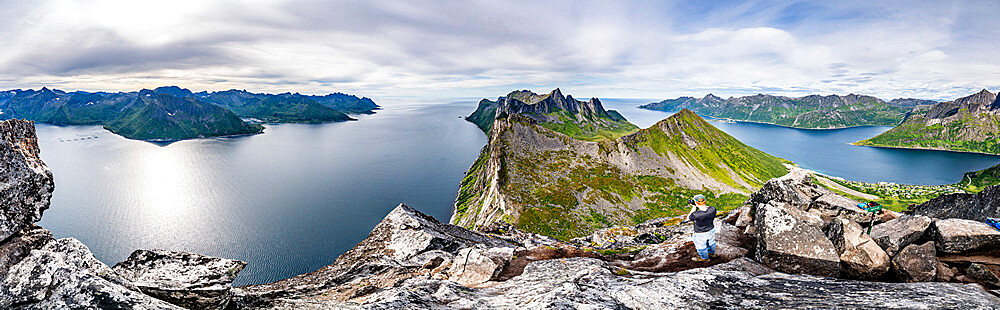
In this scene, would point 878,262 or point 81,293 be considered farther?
point 878,262

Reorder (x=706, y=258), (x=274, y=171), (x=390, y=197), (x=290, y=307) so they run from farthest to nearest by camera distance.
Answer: (x=274, y=171), (x=390, y=197), (x=706, y=258), (x=290, y=307)

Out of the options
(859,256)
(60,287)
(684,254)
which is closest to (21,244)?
(60,287)

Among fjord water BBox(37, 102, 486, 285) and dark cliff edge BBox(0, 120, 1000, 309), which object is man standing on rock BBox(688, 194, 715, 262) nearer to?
dark cliff edge BBox(0, 120, 1000, 309)

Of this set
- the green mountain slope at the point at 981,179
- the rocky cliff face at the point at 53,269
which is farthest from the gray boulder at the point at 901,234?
the green mountain slope at the point at 981,179

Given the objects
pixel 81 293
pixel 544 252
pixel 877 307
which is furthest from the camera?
pixel 544 252

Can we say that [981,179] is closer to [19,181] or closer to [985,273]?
[985,273]

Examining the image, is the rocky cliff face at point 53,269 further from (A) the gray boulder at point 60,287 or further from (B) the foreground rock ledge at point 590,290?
(B) the foreground rock ledge at point 590,290

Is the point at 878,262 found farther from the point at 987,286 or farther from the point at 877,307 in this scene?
the point at 877,307

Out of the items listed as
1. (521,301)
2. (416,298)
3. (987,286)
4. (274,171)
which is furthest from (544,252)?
(274,171)
